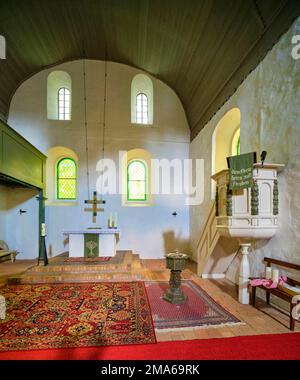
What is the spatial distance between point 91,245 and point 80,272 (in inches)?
41.7

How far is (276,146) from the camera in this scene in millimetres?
3715

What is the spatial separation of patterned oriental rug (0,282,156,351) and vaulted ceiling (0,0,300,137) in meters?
4.90

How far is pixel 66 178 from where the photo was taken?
7.74 metres

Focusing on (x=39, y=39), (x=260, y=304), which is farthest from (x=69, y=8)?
(x=260, y=304)

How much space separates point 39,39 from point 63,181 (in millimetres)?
4219

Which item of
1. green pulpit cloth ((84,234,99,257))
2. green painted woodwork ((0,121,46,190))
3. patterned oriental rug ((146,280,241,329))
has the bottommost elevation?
patterned oriental rug ((146,280,241,329))

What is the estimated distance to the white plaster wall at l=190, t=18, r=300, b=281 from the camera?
3324mm

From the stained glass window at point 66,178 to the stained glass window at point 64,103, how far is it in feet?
5.06

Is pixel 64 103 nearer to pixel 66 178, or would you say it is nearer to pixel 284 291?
pixel 66 178

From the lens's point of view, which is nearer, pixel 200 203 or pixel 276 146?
pixel 276 146

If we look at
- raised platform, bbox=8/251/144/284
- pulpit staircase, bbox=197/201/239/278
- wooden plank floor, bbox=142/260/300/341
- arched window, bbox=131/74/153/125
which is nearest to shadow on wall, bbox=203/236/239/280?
pulpit staircase, bbox=197/201/239/278

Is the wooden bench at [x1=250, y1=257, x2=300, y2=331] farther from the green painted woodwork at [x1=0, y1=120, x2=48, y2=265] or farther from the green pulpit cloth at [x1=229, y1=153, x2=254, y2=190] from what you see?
the green painted woodwork at [x1=0, y1=120, x2=48, y2=265]

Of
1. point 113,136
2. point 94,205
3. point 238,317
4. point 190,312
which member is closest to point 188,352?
point 190,312
